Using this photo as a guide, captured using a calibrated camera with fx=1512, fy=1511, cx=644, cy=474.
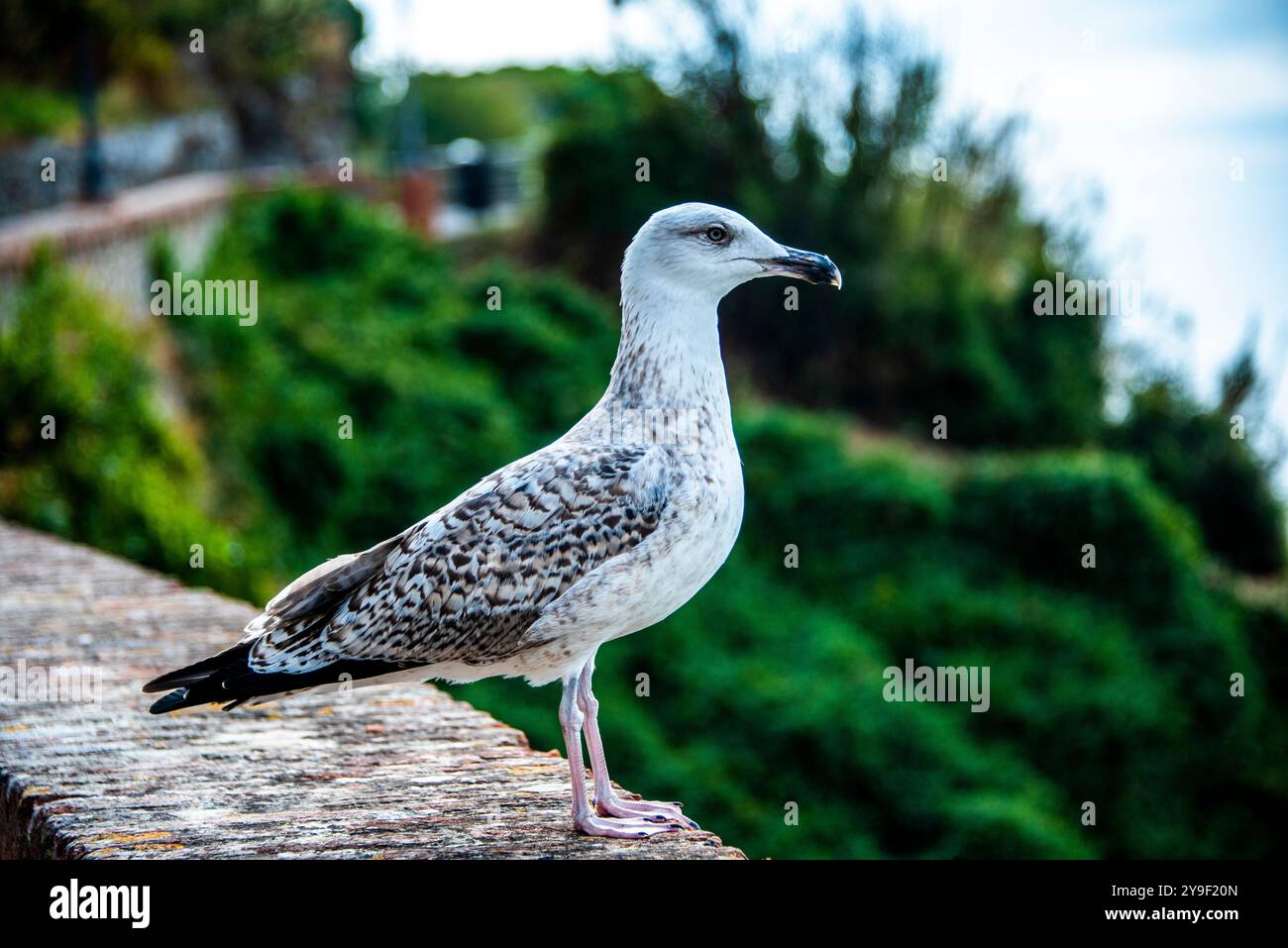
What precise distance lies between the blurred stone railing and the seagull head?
1.56 m

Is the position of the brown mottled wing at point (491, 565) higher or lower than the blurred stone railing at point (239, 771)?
higher

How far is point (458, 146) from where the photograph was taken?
3397 centimetres

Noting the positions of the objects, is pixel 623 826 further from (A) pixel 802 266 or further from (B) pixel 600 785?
(A) pixel 802 266

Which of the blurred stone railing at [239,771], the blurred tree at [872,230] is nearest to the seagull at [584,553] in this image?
the blurred stone railing at [239,771]

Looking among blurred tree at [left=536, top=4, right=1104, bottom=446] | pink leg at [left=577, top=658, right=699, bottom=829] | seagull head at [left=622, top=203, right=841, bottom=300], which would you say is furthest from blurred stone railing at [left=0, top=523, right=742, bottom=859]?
blurred tree at [left=536, top=4, right=1104, bottom=446]

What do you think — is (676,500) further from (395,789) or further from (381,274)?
(381,274)

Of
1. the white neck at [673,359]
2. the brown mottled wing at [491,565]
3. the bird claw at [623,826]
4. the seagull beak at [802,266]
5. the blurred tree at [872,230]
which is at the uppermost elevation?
the blurred tree at [872,230]

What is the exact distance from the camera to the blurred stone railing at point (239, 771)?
13.3 feet

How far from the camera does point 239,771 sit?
15.4 ft

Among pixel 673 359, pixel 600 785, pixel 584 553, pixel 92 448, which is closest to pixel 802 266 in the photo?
pixel 673 359

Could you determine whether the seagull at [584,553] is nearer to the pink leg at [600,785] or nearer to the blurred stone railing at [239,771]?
the pink leg at [600,785]

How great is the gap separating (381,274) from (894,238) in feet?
28.5

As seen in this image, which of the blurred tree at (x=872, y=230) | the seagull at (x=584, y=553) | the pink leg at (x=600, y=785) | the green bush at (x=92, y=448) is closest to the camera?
the seagull at (x=584, y=553)

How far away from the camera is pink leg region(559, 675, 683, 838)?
4070mm
